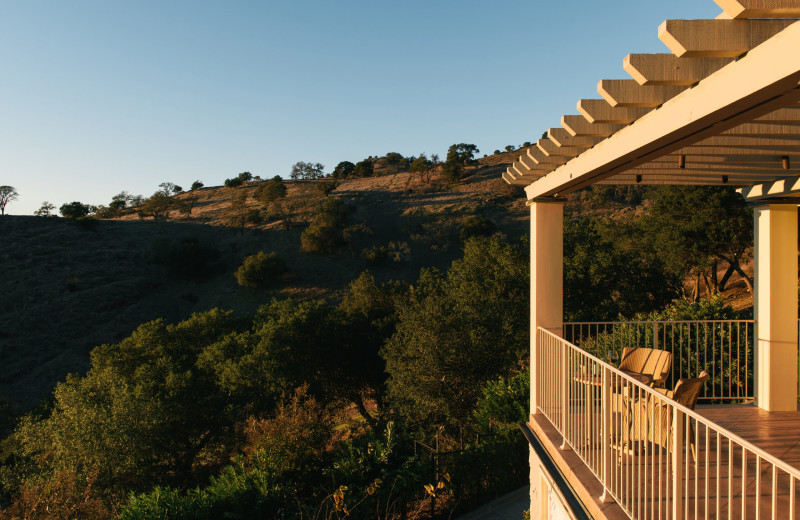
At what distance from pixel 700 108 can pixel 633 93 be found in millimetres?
364

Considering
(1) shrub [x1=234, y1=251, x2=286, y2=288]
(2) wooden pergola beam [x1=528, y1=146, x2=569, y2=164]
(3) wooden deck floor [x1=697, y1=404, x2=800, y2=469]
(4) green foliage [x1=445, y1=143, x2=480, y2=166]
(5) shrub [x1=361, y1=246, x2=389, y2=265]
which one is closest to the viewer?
(3) wooden deck floor [x1=697, y1=404, x2=800, y2=469]

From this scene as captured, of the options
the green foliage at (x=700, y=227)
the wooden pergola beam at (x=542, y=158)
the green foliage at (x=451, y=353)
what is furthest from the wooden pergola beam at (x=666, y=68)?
the green foliage at (x=700, y=227)

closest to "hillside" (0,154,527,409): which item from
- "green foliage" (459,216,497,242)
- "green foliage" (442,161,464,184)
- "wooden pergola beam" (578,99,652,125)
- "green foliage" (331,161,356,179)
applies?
"green foliage" (459,216,497,242)

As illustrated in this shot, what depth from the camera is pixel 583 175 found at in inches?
138

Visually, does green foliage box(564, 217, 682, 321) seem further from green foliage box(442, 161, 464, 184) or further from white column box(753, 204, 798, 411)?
green foliage box(442, 161, 464, 184)

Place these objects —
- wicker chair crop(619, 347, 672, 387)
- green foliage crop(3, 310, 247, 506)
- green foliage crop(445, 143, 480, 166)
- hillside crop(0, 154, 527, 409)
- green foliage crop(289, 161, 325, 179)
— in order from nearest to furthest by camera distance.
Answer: wicker chair crop(619, 347, 672, 387) < green foliage crop(3, 310, 247, 506) < hillside crop(0, 154, 527, 409) < green foliage crop(445, 143, 480, 166) < green foliage crop(289, 161, 325, 179)

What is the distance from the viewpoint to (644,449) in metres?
2.68

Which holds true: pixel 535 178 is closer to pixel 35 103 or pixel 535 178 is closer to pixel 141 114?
pixel 35 103

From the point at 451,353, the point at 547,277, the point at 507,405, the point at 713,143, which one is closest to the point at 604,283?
the point at 451,353

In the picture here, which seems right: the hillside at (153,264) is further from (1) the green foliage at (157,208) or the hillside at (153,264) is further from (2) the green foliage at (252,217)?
(1) the green foliage at (157,208)

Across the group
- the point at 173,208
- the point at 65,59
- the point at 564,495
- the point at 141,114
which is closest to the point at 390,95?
the point at 141,114

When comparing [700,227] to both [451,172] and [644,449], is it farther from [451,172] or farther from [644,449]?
[451,172]

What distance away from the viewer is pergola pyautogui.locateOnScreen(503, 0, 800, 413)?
163 cm

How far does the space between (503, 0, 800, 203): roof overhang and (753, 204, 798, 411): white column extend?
67cm
